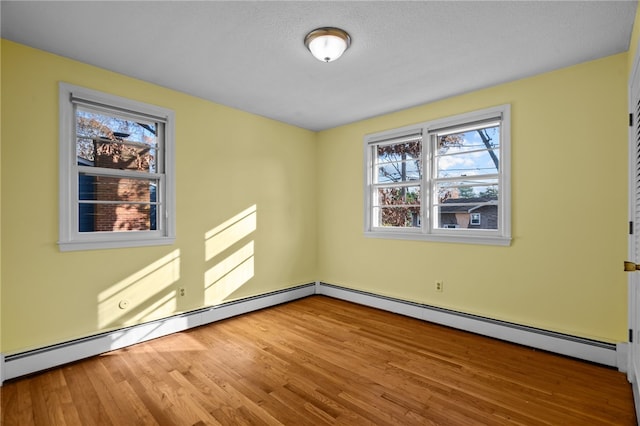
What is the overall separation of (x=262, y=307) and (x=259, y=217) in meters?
1.22

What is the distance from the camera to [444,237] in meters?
3.65

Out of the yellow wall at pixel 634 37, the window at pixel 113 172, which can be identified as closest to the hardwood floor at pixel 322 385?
the window at pixel 113 172

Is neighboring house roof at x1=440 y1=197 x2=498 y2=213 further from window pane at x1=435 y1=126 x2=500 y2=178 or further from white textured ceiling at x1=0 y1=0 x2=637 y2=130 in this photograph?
white textured ceiling at x1=0 y1=0 x2=637 y2=130

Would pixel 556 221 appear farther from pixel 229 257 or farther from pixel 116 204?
pixel 116 204

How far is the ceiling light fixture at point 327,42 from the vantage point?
2289mm

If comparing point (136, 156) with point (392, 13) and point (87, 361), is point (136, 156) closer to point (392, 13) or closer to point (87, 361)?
point (87, 361)

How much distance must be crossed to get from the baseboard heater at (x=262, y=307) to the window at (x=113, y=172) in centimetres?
85

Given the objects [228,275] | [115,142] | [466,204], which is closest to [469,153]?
[466,204]

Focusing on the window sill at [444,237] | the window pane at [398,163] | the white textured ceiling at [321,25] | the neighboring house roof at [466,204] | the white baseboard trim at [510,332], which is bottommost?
the white baseboard trim at [510,332]

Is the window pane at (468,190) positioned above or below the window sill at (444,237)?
above

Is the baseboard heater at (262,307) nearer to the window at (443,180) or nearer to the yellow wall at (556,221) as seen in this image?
the yellow wall at (556,221)

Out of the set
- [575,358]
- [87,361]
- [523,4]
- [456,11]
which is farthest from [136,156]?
[575,358]

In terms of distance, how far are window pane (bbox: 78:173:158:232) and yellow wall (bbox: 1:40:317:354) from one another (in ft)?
0.74

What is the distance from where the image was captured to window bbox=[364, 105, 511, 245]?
10.9ft
